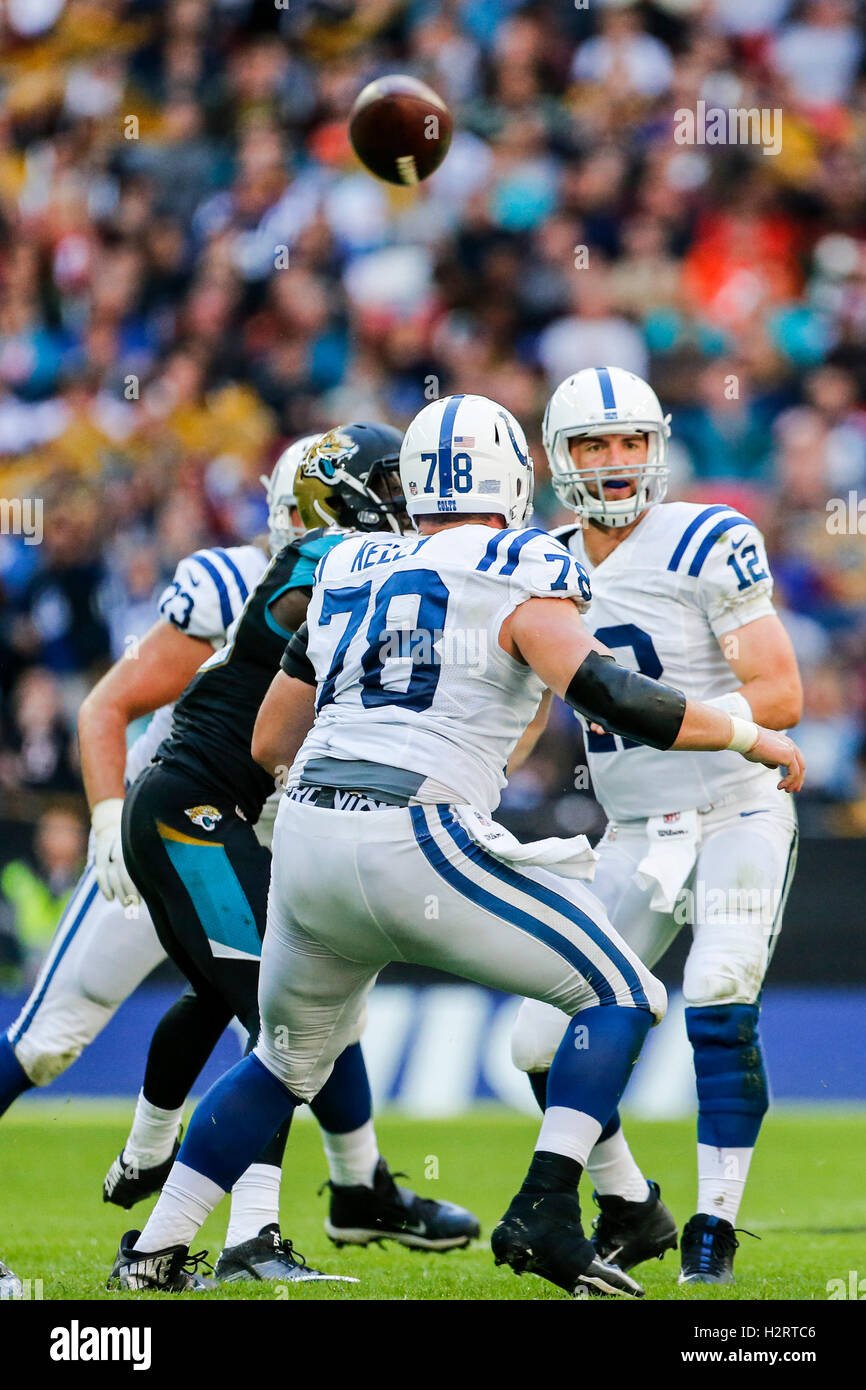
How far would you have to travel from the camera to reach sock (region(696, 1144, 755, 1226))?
13.8 feet

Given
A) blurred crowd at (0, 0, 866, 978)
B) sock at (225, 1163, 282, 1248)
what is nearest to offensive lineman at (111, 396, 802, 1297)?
sock at (225, 1163, 282, 1248)

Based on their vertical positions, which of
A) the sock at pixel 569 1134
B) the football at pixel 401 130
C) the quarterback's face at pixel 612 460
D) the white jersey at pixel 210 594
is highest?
the football at pixel 401 130

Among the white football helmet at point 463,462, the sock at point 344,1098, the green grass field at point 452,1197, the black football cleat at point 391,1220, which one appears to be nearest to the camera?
the white football helmet at point 463,462

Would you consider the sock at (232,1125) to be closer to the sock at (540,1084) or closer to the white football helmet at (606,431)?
the sock at (540,1084)

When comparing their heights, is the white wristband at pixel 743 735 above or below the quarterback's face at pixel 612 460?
below

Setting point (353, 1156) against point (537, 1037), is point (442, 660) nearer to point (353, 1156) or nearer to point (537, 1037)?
point (537, 1037)

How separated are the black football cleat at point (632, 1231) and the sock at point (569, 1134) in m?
0.90

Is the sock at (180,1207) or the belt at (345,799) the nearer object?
the belt at (345,799)

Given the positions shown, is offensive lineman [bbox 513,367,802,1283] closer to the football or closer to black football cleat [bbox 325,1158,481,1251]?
black football cleat [bbox 325,1158,481,1251]

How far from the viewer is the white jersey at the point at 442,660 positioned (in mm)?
3559

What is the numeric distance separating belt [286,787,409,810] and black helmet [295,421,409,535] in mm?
1021

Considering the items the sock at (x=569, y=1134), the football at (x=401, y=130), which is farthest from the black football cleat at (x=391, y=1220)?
the football at (x=401, y=130)

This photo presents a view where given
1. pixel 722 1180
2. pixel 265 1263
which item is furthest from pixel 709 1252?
pixel 265 1263
